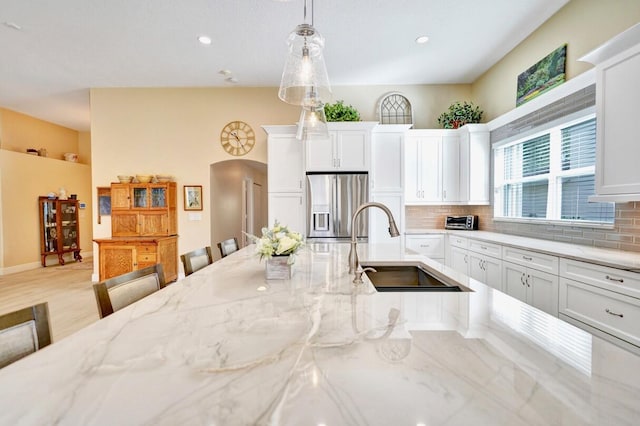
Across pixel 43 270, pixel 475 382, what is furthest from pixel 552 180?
pixel 43 270

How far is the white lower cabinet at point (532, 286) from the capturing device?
2283 millimetres

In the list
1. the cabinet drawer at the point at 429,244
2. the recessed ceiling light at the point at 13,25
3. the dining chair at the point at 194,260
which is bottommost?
the cabinet drawer at the point at 429,244

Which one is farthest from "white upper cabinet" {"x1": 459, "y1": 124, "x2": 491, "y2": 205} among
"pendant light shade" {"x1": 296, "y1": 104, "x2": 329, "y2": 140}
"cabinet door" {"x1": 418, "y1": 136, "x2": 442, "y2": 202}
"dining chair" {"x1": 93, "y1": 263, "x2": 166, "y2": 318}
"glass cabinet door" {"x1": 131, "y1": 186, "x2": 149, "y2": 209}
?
"glass cabinet door" {"x1": 131, "y1": 186, "x2": 149, "y2": 209}

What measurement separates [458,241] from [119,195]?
5212mm

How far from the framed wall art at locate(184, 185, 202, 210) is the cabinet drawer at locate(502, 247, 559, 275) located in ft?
14.6

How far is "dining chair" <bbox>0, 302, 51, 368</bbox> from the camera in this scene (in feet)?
2.52

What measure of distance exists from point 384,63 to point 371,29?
87 centimetres

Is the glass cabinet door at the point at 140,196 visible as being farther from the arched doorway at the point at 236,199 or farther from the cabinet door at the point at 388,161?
the cabinet door at the point at 388,161

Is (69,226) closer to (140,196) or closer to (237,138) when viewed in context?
(140,196)

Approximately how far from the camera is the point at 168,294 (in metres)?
1.24

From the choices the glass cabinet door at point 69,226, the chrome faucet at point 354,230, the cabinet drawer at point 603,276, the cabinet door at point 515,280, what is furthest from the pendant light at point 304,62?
the glass cabinet door at point 69,226

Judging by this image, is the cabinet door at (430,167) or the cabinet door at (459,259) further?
the cabinet door at (430,167)

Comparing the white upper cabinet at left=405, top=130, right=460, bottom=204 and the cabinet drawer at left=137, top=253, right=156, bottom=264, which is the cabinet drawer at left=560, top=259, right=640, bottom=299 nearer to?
the white upper cabinet at left=405, top=130, right=460, bottom=204

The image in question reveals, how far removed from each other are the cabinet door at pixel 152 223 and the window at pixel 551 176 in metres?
5.08
